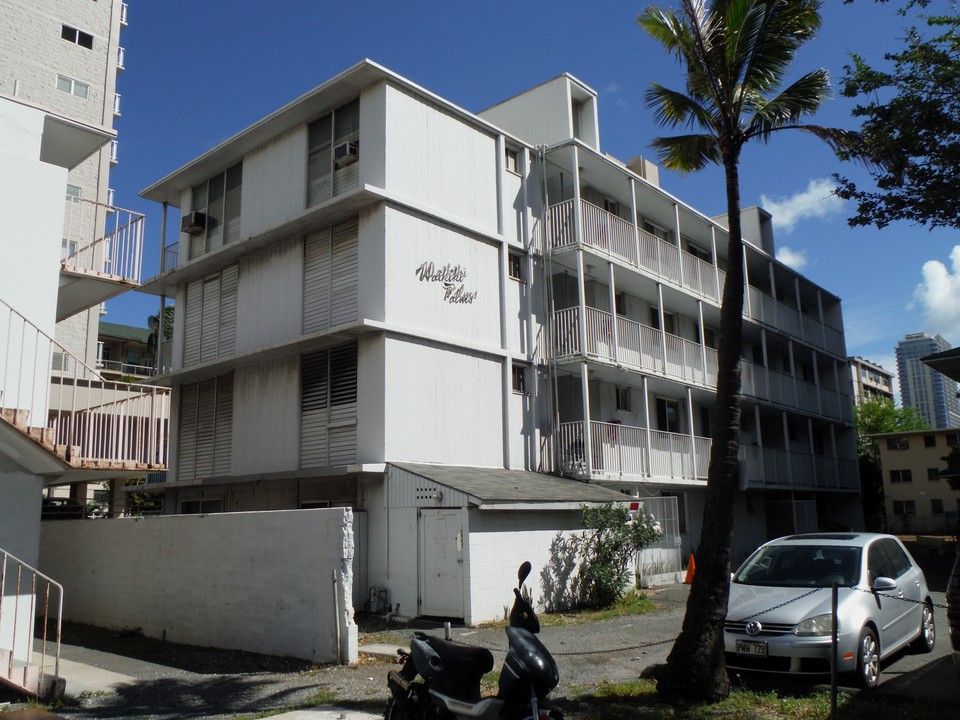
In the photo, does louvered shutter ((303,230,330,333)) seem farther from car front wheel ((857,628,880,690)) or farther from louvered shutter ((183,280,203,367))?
car front wheel ((857,628,880,690))

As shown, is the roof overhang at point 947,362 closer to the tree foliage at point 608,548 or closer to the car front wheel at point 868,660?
the tree foliage at point 608,548

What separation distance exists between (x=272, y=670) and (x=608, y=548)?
27.2 ft

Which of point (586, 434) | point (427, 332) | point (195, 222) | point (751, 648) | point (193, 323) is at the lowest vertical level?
point (751, 648)

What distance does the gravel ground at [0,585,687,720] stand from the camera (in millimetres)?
8750

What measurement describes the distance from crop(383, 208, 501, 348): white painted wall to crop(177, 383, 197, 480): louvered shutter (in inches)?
311

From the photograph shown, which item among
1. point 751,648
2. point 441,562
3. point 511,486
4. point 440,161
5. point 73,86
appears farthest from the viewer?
point 73,86

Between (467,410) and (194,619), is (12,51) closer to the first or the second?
(467,410)

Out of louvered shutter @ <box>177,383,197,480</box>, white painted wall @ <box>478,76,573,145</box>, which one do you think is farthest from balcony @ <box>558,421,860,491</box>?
louvered shutter @ <box>177,383,197,480</box>

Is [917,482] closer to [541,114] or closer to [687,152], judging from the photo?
[541,114]

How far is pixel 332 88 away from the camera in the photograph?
18344mm

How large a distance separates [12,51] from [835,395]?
136ft

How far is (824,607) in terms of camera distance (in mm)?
8773

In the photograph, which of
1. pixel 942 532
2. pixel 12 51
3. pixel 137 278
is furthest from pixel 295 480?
pixel 942 532

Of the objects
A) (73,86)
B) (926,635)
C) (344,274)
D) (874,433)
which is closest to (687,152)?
(926,635)
